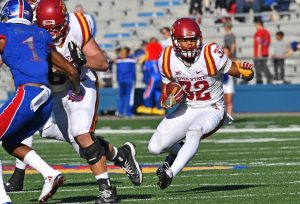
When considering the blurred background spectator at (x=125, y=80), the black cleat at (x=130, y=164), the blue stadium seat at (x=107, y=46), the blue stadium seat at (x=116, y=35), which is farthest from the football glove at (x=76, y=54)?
the blue stadium seat at (x=116, y=35)

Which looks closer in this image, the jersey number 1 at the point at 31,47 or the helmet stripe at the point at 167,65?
the jersey number 1 at the point at 31,47

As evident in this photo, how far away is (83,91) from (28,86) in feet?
2.70

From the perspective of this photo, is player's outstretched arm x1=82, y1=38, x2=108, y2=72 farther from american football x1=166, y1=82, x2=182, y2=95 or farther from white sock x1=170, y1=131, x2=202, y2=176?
white sock x1=170, y1=131, x2=202, y2=176

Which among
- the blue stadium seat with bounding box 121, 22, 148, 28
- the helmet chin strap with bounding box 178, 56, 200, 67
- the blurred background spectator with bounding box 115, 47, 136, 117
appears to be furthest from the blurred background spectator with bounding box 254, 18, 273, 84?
the helmet chin strap with bounding box 178, 56, 200, 67

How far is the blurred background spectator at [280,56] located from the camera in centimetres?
2022

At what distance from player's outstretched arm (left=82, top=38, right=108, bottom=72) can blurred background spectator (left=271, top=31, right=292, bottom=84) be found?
12.9 meters

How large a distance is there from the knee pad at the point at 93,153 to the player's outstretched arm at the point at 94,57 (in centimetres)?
69

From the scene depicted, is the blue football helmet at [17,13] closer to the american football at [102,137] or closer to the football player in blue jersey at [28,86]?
the american football at [102,137]

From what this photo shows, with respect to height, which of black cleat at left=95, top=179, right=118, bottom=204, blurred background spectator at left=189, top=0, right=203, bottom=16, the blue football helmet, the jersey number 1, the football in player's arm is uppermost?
the blue football helmet

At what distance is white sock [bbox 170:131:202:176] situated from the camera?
7.58 meters

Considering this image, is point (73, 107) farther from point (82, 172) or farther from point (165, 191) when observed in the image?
point (82, 172)

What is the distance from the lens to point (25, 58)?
6.66 m

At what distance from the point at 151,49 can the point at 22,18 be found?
550 inches

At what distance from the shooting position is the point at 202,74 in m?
8.23
